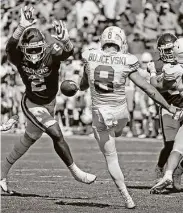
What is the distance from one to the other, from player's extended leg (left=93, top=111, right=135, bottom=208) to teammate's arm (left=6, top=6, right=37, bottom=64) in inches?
56.4

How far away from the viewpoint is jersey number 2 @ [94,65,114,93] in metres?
8.55

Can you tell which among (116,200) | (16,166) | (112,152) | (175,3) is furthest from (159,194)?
(175,3)

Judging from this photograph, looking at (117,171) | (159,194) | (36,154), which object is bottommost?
(36,154)

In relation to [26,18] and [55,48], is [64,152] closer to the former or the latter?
[55,48]

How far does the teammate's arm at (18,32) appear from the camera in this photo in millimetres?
9562

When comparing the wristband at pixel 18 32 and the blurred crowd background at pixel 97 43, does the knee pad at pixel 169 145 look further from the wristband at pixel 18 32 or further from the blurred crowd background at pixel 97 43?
the blurred crowd background at pixel 97 43

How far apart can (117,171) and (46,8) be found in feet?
55.2

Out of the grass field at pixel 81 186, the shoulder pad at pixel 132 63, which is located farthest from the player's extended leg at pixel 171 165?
the shoulder pad at pixel 132 63

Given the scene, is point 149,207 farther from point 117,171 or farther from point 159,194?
point 159,194

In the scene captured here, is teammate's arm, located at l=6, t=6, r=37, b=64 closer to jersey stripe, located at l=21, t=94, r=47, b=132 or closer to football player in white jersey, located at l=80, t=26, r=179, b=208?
jersey stripe, located at l=21, t=94, r=47, b=132

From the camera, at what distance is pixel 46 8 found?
81.8 ft

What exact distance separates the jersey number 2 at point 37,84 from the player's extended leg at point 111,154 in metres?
1.28

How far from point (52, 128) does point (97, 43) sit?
12203 mm

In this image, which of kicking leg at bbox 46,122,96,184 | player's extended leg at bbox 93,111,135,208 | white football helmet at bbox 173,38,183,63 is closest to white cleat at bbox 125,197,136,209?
player's extended leg at bbox 93,111,135,208
